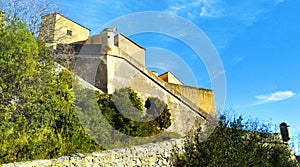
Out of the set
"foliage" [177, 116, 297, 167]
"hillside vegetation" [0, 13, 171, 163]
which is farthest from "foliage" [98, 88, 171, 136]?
"foliage" [177, 116, 297, 167]

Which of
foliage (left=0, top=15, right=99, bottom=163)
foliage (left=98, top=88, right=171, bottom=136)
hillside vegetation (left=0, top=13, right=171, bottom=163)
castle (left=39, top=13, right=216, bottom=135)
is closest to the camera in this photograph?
hillside vegetation (left=0, top=13, right=171, bottom=163)

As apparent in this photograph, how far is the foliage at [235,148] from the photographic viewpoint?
8.70 meters

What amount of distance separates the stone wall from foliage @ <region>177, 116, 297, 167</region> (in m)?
0.39

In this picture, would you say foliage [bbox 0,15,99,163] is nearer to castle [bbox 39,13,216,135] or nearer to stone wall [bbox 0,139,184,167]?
stone wall [bbox 0,139,184,167]

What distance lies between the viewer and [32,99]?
32.1ft

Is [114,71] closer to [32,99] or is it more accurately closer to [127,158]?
[32,99]

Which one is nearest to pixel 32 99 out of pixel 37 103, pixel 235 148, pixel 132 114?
pixel 37 103

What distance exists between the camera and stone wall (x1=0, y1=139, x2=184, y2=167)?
19.9 ft

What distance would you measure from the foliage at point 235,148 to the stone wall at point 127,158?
395mm

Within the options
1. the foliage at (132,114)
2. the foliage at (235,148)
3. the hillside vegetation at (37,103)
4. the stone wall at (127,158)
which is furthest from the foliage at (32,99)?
the foliage at (235,148)

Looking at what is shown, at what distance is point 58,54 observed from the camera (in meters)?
13.1

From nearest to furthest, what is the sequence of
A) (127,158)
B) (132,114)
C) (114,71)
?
(127,158) < (132,114) < (114,71)

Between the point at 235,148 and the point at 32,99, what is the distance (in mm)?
6688

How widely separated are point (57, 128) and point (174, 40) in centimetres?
652
